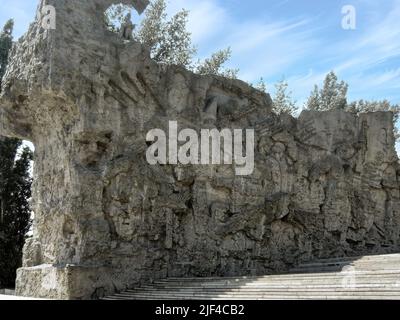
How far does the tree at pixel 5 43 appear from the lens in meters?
17.3

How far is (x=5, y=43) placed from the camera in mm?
17516

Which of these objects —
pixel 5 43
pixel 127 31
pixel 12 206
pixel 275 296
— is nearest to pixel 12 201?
pixel 12 206

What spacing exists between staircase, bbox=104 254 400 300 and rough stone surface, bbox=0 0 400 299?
84cm

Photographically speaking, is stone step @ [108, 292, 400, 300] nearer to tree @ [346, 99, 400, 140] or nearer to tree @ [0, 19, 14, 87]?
tree @ [0, 19, 14, 87]

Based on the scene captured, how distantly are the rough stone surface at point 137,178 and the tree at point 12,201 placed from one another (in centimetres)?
538

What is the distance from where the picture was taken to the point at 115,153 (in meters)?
10.4

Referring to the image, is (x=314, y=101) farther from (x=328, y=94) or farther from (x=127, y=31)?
(x=127, y=31)

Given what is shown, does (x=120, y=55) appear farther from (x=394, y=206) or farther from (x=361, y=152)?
(x=394, y=206)

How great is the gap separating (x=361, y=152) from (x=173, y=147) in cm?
521

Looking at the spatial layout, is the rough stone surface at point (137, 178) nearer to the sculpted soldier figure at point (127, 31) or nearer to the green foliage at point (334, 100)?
the sculpted soldier figure at point (127, 31)

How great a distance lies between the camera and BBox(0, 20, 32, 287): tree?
16.0 metres

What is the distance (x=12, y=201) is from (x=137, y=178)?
24.9ft

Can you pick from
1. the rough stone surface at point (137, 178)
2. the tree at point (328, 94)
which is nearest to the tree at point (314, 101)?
the tree at point (328, 94)

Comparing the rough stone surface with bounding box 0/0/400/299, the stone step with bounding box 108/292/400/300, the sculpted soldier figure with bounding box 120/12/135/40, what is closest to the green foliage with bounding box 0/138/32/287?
the rough stone surface with bounding box 0/0/400/299
